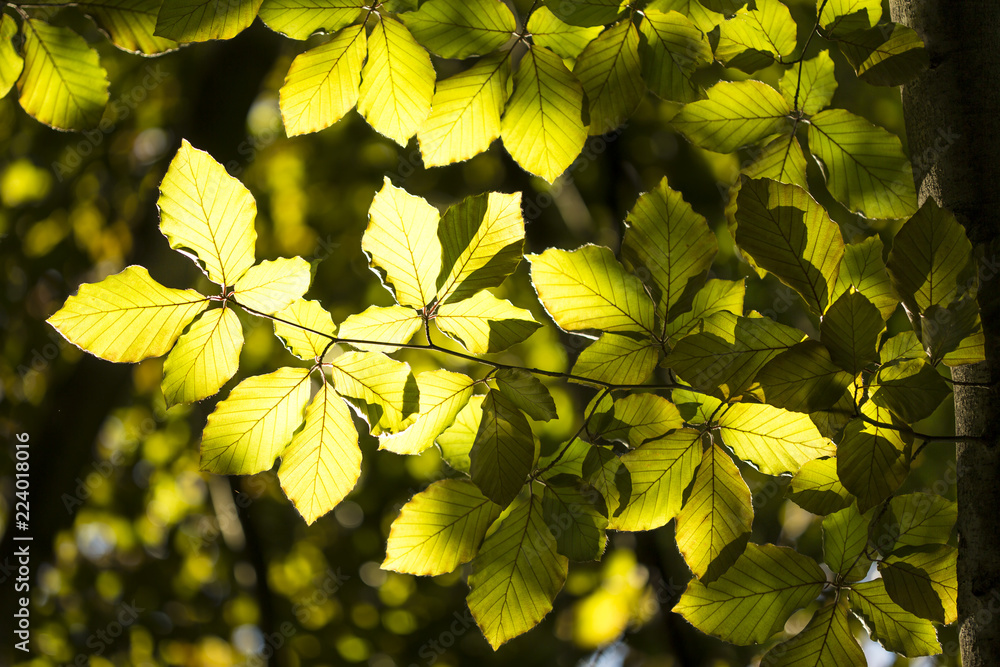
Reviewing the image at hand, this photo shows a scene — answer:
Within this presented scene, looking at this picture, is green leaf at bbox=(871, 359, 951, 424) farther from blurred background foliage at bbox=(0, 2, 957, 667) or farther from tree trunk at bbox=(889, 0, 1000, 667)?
blurred background foliage at bbox=(0, 2, 957, 667)

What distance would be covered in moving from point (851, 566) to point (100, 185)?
3.54 m

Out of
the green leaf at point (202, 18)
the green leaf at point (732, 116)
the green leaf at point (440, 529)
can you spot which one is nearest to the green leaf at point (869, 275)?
the green leaf at point (732, 116)

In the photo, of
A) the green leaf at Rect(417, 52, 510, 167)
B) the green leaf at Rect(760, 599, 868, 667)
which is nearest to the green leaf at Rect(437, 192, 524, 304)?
the green leaf at Rect(417, 52, 510, 167)

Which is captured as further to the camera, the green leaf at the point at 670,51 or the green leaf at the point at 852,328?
the green leaf at the point at 670,51

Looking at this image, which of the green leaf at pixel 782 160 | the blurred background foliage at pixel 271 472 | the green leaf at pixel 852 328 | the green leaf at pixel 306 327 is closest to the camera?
the green leaf at pixel 852 328

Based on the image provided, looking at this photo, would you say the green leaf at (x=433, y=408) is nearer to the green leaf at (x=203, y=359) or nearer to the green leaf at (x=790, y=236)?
the green leaf at (x=203, y=359)

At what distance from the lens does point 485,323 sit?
59 cm

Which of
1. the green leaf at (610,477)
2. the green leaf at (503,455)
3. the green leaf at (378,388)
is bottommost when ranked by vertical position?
the green leaf at (610,477)

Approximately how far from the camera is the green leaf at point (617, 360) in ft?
1.93

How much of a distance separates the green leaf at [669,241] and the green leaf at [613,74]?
0.45 feet

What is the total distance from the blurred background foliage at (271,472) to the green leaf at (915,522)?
1.78 m

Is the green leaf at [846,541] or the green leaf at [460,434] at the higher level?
the green leaf at [460,434]

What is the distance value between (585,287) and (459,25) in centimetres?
29

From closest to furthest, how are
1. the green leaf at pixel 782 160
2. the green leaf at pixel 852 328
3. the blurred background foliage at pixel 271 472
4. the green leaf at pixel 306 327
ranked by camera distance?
the green leaf at pixel 852 328, the green leaf at pixel 306 327, the green leaf at pixel 782 160, the blurred background foliage at pixel 271 472
